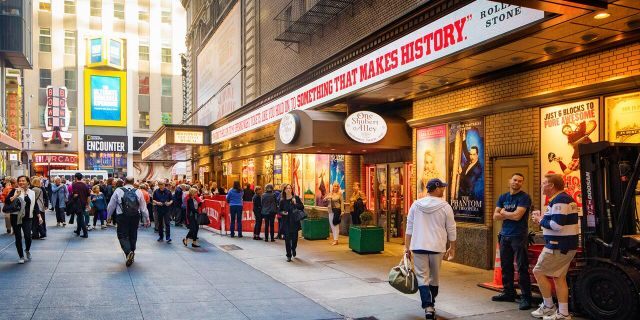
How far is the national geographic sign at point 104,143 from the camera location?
181ft

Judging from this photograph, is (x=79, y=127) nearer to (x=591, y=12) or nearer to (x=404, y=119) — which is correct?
(x=404, y=119)

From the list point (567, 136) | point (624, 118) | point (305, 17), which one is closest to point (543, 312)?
point (624, 118)

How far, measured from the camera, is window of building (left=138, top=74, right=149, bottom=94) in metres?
58.3

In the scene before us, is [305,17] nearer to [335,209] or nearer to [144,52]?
[335,209]

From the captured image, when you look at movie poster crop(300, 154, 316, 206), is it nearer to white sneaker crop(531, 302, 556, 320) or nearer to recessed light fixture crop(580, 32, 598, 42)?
recessed light fixture crop(580, 32, 598, 42)

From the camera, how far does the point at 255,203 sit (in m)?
15.6

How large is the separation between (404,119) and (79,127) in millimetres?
48750

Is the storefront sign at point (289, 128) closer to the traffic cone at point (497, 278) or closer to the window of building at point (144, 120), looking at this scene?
the traffic cone at point (497, 278)

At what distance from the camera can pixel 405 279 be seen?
675 centimetres

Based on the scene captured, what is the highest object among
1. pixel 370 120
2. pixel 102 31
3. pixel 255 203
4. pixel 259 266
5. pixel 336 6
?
pixel 102 31

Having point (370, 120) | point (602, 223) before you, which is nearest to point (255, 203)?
point (370, 120)

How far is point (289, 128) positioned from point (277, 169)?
813 cm

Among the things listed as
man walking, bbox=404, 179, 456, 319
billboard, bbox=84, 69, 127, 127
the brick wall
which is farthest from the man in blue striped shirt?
billboard, bbox=84, 69, 127, 127

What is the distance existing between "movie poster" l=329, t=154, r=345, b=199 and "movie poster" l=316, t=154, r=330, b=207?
384 mm
